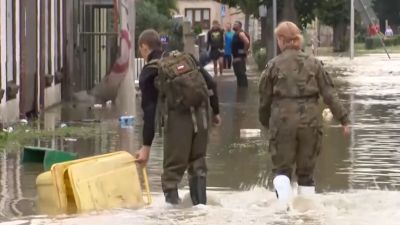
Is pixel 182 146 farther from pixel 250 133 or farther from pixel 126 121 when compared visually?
pixel 126 121

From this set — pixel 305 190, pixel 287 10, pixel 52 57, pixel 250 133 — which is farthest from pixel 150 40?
pixel 287 10

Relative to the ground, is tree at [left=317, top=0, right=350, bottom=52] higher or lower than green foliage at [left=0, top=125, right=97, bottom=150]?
higher

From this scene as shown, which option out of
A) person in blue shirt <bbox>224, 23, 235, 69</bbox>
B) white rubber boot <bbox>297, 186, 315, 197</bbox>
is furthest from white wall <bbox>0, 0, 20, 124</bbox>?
person in blue shirt <bbox>224, 23, 235, 69</bbox>

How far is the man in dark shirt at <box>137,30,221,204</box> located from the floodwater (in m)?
0.23

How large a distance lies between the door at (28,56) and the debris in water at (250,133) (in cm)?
392

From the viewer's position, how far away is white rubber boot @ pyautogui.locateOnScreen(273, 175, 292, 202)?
29.6 ft

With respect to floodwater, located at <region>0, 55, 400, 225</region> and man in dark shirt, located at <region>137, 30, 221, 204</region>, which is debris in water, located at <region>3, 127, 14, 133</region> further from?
man in dark shirt, located at <region>137, 30, 221, 204</region>

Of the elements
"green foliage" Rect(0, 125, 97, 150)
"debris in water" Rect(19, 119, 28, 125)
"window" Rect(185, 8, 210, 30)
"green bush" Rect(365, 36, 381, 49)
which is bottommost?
"green foliage" Rect(0, 125, 97, 150)

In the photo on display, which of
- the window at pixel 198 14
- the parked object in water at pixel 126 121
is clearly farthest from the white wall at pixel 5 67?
the window at pixel 198 14

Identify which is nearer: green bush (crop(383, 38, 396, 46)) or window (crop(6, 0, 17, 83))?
window (crop(6, 0, 17, 83))

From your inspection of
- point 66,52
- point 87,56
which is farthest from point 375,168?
point 87,56

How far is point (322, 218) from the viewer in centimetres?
866

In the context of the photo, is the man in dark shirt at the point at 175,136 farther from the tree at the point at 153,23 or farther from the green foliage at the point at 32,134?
the tree at the point at 153,23

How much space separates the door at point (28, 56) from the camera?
56.2 feet
